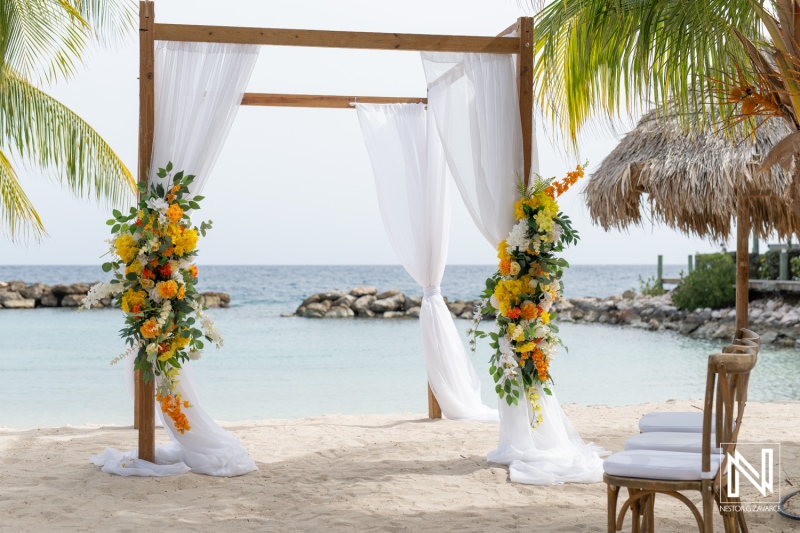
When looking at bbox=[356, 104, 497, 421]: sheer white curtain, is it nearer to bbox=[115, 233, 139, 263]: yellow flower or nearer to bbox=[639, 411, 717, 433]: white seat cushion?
bbox=[115, 233, 139, 263]: yellow flower

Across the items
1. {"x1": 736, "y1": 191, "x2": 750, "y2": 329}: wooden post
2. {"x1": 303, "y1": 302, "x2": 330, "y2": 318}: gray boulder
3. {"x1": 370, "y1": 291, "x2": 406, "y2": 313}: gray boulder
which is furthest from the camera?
{"x1": 303, "y1": 302, "x2": 330, "y2": 318}: gray boulder

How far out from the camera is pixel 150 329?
420 centimetres

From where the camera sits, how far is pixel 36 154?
7.14 m

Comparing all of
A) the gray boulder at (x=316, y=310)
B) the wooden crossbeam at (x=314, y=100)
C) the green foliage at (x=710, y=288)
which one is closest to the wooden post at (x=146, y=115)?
the wooden crossbeam at (x=314, y=100)

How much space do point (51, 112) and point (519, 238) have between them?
4.70 meters

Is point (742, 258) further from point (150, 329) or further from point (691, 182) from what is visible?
point (150, 329)

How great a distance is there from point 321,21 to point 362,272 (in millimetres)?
15845

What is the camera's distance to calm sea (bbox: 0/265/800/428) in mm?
9172

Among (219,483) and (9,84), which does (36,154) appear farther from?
(219,483)

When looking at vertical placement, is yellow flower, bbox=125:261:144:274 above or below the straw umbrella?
below

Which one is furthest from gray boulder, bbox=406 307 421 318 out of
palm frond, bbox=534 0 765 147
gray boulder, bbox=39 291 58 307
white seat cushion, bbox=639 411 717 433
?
white seat cushion, bbox=639 411 717 433

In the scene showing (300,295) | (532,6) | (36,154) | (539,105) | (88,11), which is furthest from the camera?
(300,295)

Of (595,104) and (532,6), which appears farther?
(595,104)

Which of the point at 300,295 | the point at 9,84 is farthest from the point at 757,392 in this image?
the point at 300,295
